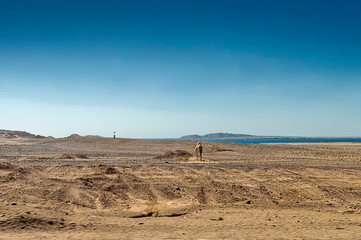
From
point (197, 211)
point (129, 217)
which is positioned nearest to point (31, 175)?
point (129, 217)

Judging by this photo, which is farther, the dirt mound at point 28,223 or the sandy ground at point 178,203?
the sandy ground at point 178,203

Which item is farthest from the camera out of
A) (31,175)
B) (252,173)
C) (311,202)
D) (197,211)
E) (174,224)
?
(252,173)

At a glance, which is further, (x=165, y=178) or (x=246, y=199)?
(x=165, y=178)

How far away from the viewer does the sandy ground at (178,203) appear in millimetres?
8391

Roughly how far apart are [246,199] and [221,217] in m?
3.58

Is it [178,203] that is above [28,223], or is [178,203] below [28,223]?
below

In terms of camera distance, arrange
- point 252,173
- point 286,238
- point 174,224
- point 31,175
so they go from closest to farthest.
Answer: point 286,238 < point 174,224 < point 31,175 < point 252,173

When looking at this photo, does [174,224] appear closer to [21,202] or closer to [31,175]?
[21,202]

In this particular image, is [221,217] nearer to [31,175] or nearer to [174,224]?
[174,224]

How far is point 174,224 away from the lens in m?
9.38

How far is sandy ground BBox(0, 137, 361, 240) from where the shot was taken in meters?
8.39

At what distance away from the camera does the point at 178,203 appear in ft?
41.9

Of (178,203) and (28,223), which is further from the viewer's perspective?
(178,203)

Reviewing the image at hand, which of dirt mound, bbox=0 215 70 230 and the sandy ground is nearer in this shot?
dirt mound, bbox=0 215 70 230
